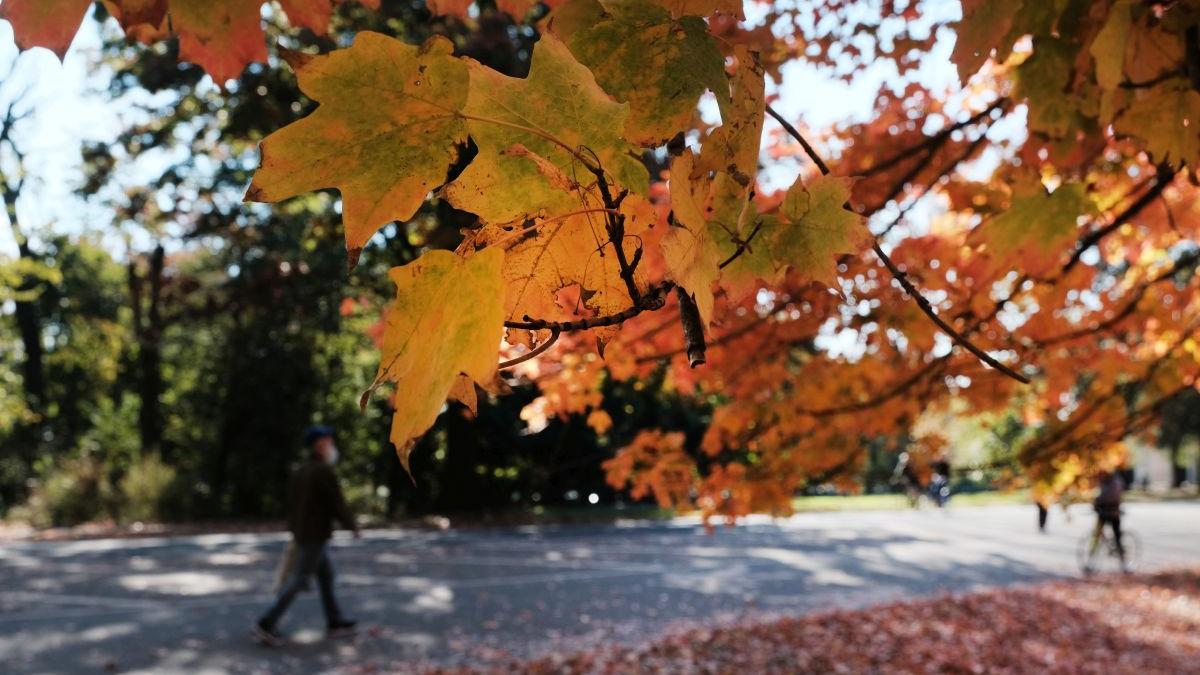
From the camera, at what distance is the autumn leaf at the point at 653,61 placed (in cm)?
75

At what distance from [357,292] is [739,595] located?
7157 mm

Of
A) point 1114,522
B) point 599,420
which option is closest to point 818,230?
point 599,420

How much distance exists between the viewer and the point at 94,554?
1220 cm

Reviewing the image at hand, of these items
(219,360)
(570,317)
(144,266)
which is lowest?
(570,317)

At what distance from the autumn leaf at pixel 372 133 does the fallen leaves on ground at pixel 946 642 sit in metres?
5.66

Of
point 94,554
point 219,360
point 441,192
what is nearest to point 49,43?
point 441,192

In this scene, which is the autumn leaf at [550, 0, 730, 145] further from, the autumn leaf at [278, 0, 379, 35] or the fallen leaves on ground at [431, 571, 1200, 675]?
the fallen leaves on ground at [431, 571, 1200, 675]

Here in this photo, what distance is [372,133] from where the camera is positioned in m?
0.67

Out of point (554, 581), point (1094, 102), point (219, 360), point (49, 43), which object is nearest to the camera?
point (49, 43)

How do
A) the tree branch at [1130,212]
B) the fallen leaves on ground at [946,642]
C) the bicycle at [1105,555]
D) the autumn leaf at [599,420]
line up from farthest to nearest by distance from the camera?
the bicycle at [1105,555] → the fallen leaves on ground at [946,642] → the autumn leaf at [599,420] → the tree branch at [1130,212]

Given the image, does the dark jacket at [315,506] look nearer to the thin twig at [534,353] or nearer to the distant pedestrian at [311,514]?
the distant pedestrian at [311,514]

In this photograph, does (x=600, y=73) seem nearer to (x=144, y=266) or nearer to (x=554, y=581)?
(x=554, y=581)

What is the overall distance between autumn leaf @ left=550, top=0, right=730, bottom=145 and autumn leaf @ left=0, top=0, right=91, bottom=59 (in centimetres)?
61

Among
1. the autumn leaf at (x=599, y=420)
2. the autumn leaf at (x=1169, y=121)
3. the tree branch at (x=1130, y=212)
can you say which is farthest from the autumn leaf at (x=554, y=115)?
the autumn leaf at (x=599, y=420)
